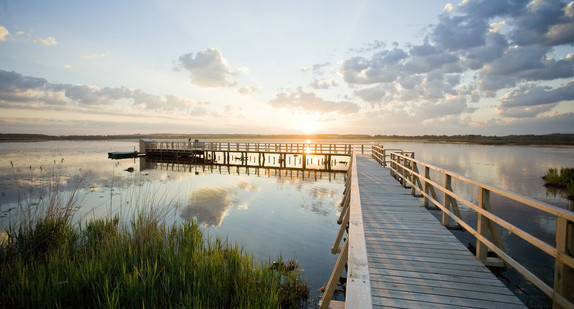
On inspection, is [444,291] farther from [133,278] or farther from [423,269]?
[133,278]

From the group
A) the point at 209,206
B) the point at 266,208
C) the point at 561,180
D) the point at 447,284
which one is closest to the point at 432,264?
the point at 447,284

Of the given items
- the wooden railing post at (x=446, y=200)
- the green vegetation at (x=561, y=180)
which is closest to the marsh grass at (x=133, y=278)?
the wooden railing post at (x=446, y=200)

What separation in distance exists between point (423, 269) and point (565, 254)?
1.65m

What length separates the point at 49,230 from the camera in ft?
20.0

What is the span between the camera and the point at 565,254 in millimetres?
2504

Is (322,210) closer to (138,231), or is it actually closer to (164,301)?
(138,231)

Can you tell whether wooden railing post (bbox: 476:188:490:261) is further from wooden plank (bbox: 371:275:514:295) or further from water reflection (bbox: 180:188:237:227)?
water reflection (bbox: 180:188:237:227)

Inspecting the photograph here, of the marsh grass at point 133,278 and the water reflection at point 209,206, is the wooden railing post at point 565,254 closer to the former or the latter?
the marsh grass at point 133,278

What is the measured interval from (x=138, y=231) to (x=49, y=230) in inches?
87.3

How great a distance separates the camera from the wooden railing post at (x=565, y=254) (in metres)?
2.48

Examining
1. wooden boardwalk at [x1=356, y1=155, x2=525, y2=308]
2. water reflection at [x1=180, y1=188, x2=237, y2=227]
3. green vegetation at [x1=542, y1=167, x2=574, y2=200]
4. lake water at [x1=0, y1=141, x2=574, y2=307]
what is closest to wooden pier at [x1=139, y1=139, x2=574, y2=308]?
wooden boardwalk at [x1=356, y1=155, x2=525, y2=308]

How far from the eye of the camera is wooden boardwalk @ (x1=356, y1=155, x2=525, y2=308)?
10.3 ft

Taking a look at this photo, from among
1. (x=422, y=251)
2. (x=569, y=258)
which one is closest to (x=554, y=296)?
(x=569, y=258)

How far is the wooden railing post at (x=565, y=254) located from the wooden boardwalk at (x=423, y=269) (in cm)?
59
